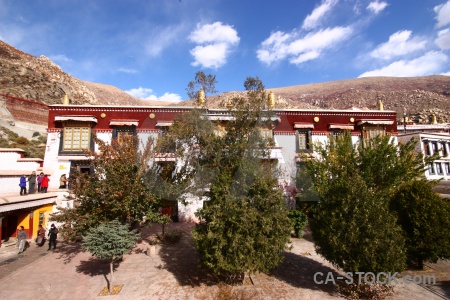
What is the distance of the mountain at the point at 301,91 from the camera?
47.0 m

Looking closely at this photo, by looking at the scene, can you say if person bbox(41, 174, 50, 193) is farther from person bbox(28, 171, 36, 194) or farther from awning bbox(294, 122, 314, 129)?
awning bbox(294, 122, 314, 129)

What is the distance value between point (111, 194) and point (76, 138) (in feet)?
40.9

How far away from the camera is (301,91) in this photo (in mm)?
131625

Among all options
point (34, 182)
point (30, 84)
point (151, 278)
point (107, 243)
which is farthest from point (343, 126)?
point (30, 84)

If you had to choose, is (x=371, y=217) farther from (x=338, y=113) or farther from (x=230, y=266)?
(x=338, y=113)

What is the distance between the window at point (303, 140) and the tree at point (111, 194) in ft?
47.7

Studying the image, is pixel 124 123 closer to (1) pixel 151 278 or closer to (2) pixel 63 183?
(2) pixel 63 183

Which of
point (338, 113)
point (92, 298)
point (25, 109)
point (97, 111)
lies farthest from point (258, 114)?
point (25, 109)

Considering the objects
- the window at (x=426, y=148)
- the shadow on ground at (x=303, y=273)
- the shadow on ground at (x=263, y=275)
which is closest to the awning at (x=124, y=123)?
the shadow on ground at (x=263, y=275)

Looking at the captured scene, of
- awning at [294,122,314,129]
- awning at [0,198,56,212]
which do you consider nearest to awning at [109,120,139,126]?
awning at [0,198,56,212]

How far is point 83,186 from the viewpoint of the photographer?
38.0ft

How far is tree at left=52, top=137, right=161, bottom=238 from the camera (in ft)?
36.7

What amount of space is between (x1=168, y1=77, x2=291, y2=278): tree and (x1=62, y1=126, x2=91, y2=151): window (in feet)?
40.1

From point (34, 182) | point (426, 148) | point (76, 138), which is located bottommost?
point (34, 182)
